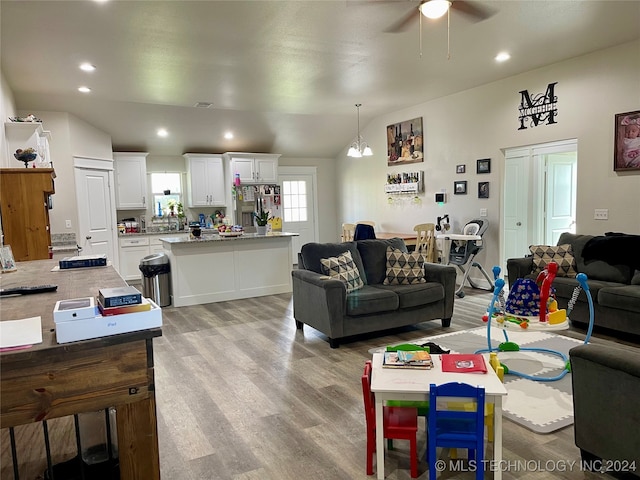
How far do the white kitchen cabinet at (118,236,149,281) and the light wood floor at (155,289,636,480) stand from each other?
3.67m

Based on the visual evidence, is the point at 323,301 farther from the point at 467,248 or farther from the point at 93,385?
the point at 467,248

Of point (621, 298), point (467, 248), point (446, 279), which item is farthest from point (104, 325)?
point (467, 248)

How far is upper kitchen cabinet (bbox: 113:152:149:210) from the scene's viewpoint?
817cm

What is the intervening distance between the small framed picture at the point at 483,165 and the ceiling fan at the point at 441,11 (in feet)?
9.50

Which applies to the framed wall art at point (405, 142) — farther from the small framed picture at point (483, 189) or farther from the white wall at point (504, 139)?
the small framed picture at point (483, 189)

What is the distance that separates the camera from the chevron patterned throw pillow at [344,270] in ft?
14.1

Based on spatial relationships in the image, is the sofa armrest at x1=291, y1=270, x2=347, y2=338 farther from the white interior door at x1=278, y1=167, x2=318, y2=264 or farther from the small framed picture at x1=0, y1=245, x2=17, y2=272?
the white interior door at x1=278, y1=167, x2=318, y2=264

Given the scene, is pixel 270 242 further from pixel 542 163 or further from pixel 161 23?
pixel 542 163

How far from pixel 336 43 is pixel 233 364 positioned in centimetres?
324

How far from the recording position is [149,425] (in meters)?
1.61

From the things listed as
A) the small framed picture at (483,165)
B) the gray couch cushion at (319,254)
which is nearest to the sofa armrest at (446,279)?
the gray couch cushion at (319,254)

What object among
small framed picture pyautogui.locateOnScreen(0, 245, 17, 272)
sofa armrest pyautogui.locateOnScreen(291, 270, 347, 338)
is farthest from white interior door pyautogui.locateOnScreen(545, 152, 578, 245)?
small framed picture pyautogui.locateOnScreen(0, 245, 17, 272)

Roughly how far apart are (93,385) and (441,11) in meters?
3.11

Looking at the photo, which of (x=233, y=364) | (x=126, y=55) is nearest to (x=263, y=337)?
(x=233, y=364)
